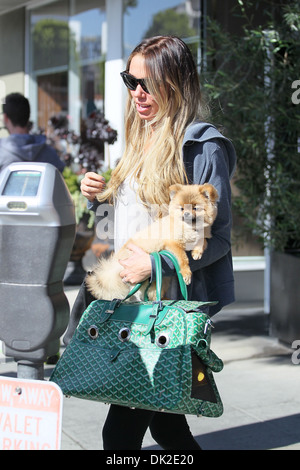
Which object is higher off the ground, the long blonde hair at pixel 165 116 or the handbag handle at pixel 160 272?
the long blonde hair at pixel 165 116

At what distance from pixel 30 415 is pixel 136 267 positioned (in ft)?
1.80

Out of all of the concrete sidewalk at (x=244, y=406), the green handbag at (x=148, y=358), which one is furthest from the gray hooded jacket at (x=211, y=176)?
the concrete sidewalk at (x=244, y=406)

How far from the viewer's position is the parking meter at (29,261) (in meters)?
2.21

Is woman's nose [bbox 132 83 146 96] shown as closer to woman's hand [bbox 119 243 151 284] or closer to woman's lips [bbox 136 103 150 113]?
woman's lips [bbox 136 103 150 113]

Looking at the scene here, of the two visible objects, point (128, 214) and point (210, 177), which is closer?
point (210, 177)

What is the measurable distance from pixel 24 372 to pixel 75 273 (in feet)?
19.6

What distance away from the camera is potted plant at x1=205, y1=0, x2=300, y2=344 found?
552 centimetres

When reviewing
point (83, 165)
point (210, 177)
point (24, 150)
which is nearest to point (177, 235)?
point (210, 177)

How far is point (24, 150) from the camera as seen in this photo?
514cm

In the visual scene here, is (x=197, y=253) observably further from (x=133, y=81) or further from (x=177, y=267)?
(x=133, y=81)

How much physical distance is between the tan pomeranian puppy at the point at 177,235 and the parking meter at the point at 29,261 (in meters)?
0.18

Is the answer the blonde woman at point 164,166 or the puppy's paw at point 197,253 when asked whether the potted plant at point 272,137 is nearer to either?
the blonde woman at point 164,166

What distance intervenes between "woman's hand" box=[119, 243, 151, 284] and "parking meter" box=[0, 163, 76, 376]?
220 millimetres

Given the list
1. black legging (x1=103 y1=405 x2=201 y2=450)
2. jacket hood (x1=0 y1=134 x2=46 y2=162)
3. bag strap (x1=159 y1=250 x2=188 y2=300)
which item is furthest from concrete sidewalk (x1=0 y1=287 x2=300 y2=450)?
bag strap (x1=159 y1=250 x2=188 y2=300)
